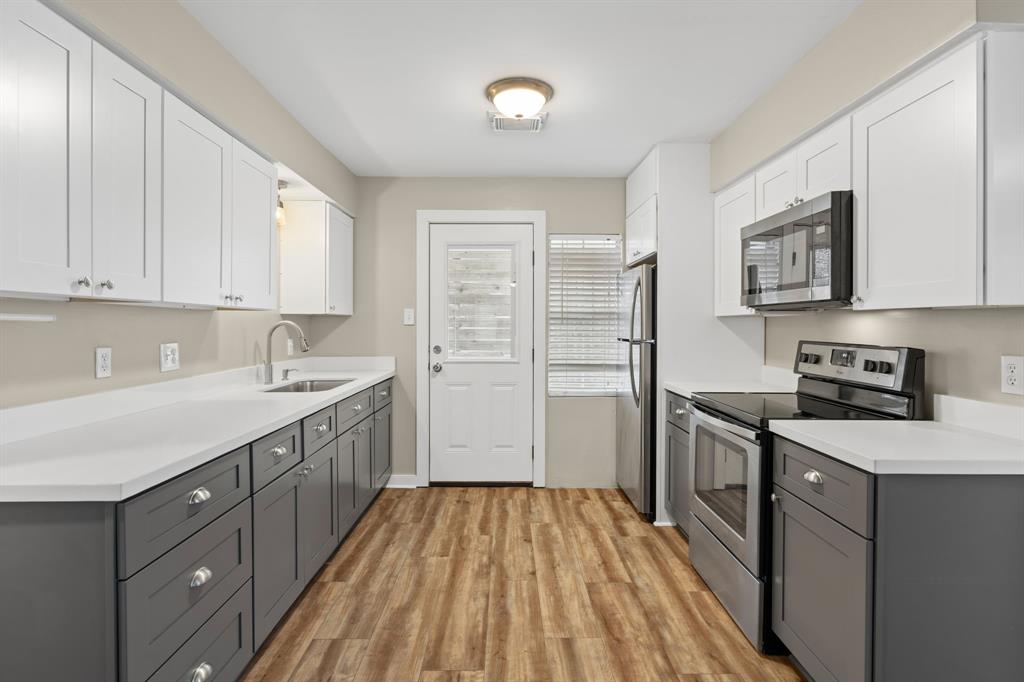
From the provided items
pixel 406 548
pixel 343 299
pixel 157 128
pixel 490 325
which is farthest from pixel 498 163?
pixel 406 548

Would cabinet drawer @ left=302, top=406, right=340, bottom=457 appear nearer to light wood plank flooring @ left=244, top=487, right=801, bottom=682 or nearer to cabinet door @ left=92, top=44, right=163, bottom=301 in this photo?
light wood plank flooring @ left=244, top=487, right=801, bottom=682

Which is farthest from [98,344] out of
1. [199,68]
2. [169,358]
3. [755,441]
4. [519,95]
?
[755,441]

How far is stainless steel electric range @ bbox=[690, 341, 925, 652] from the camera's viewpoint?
1.99 meters

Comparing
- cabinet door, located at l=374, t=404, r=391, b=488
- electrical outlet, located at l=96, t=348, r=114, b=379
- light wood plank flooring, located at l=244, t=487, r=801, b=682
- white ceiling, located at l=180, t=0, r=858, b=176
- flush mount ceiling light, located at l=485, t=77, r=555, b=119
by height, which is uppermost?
white ceiling, located at l=180, t=0, r=858, b=176

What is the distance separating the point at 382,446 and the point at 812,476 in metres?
2.83

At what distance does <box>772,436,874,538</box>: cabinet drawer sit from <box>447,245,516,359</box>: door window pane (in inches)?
95.6

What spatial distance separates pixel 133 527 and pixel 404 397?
9.36 feet

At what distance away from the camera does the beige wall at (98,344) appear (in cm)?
159

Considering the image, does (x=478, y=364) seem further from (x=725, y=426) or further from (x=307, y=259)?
(x=725, y=426)

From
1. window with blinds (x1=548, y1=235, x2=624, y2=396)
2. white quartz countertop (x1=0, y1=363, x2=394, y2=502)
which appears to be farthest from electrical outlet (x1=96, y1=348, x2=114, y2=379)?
window with blinds (x1=548, y1=235, x2=624, y2=396)

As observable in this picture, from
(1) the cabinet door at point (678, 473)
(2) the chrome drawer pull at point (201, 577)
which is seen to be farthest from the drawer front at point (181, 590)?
(1) the cabinet door at point (678, 473)

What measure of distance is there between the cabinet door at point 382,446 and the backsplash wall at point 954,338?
2802 millimetres

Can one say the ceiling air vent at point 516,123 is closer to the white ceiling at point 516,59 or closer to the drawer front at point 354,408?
the white ceiling at point 516,59

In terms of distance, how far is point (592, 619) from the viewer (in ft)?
7.44
